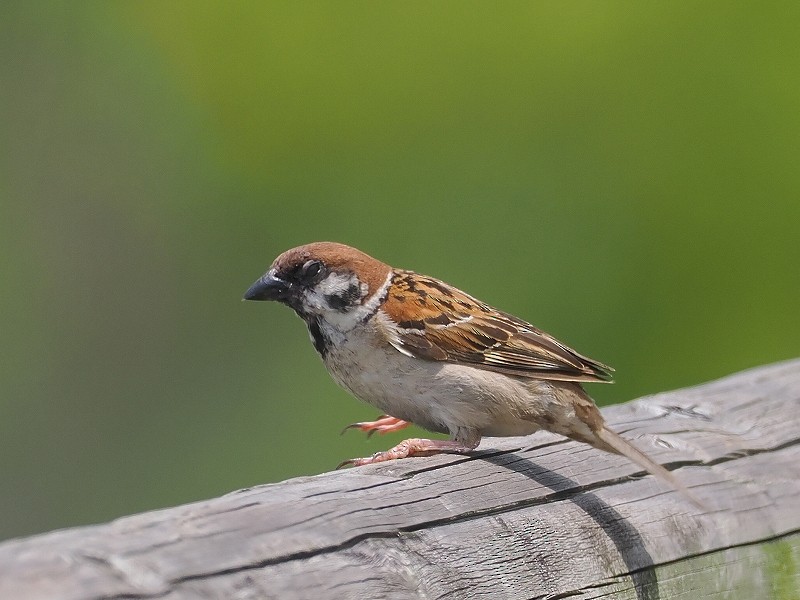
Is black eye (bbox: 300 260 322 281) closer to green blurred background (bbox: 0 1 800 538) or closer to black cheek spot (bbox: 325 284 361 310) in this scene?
black cheek spot (bbox: 325 284 361 310)

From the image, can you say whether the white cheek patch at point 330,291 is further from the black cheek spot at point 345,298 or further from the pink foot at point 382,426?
the pink foot at point 382,426

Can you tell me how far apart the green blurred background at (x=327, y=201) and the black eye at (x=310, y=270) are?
2022mm

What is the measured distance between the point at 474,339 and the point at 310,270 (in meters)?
0.44

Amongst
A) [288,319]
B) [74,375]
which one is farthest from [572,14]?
[74,375]

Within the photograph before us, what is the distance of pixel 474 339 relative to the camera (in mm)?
2895

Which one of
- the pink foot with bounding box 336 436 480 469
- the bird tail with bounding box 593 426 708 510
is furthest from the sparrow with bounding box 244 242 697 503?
the bird tail with bounding box 593 426 708 510

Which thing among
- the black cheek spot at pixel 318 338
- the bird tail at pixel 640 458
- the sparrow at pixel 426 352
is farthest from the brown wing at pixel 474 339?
the bird tail at pixel 640 458

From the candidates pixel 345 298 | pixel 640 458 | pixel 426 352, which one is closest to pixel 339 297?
pixel 345 298

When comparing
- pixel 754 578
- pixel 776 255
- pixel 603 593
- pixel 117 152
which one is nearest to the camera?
pixel 603 593

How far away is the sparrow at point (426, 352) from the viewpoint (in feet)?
9.02

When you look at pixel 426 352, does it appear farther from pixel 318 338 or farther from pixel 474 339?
pixel 318 338

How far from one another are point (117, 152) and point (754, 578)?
4.50m

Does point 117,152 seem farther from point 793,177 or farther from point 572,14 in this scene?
point 793,177

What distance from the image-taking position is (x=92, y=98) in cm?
602
